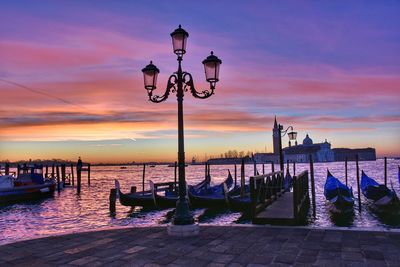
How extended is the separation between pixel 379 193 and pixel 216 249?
1886cm

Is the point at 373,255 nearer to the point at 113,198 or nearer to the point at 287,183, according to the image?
the point at 113,198

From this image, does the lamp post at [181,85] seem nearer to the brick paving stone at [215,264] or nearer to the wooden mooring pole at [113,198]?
the brick paving stone at [215,264]

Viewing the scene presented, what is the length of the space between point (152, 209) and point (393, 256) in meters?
17.6

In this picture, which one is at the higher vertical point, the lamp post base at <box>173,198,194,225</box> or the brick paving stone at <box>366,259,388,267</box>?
the lamp post base at <box>173,198,194,225</box>

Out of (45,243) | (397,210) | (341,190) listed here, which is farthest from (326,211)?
(45,243)

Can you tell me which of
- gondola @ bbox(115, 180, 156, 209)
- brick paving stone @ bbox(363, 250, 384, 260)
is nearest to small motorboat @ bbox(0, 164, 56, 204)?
gondola @ bbox(115, 180, 156, 209)

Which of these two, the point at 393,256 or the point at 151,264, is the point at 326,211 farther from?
the point at 151,264

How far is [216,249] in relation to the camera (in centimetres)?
609

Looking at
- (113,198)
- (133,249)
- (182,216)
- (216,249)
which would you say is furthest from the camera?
(113,198)

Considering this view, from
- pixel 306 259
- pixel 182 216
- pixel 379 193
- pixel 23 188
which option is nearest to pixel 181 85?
pixel 182 216

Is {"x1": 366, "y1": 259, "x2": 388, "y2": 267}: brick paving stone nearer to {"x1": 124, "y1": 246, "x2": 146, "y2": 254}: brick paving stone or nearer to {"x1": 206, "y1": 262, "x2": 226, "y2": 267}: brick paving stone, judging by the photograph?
{"x1": 206, "y1": 262, "x2": 226, "y2": 267}: brick paving stone

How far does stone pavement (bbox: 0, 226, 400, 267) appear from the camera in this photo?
17.6 feet

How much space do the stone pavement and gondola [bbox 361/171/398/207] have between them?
550 inches

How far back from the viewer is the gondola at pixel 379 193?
1938 centimetres
